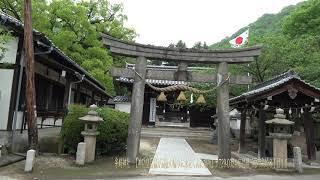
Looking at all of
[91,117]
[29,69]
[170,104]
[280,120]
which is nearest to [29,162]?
[91,117]

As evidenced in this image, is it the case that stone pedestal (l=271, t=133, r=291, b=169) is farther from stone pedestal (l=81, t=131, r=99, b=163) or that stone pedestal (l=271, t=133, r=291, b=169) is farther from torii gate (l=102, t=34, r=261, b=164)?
stone pedestal (l=81, t=131, r=99, b=163)

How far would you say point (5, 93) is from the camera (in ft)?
43.9

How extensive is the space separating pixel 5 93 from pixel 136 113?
5.16 m

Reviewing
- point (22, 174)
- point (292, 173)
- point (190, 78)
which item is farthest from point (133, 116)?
point (292, 173)

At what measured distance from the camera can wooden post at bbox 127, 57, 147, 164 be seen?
12.9m

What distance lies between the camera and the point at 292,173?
12.7m

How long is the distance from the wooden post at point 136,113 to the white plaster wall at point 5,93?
4805mm

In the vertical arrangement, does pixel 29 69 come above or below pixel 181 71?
below

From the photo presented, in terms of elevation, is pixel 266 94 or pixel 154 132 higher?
pixel 266 94

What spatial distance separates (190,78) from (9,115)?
7.08 m

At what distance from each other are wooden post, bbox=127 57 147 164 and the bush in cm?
185

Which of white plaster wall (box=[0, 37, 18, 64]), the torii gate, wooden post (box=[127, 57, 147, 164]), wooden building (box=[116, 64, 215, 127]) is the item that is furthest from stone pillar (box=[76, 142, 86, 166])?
wooden building (box=[116, 64, 215, 127])

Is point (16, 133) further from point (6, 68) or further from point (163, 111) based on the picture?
point (163, 111)

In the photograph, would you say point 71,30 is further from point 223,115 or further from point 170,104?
point 223,115
